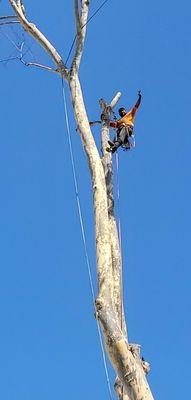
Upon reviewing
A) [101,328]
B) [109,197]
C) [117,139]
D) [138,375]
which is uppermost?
[117,139]

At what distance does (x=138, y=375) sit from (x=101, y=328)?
0.47 m

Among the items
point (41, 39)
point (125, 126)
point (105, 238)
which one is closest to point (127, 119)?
point (125, 126)

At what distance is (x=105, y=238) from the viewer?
523 cm

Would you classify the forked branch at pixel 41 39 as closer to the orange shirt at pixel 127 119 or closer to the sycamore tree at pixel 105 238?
the sycamore tree at pixel 105 238

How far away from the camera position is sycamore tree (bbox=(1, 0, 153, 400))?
4.21 metres

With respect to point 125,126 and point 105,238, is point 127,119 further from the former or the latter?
point 105,238

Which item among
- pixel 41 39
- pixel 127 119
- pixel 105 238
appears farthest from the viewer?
pixel 127 119

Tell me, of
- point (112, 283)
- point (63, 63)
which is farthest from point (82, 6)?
point (112, 283)

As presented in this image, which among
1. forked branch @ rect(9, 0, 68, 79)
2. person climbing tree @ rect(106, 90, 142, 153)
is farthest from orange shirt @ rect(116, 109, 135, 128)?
forked branch @ rect(9, 0, 68, 79)

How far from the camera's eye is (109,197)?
241 inches

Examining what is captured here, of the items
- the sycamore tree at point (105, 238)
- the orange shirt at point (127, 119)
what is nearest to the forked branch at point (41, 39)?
the sycamore tree at point (105, 238)

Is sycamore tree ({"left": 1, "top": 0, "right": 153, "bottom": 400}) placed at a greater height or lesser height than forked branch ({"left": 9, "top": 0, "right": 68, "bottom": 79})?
lesser

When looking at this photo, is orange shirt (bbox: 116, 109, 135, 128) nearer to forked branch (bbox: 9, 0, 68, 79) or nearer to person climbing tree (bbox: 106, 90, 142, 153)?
person climbing tree (bbox: 106, 90, 142, 153)

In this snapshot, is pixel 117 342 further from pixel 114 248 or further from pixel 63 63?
pixel 63 63
